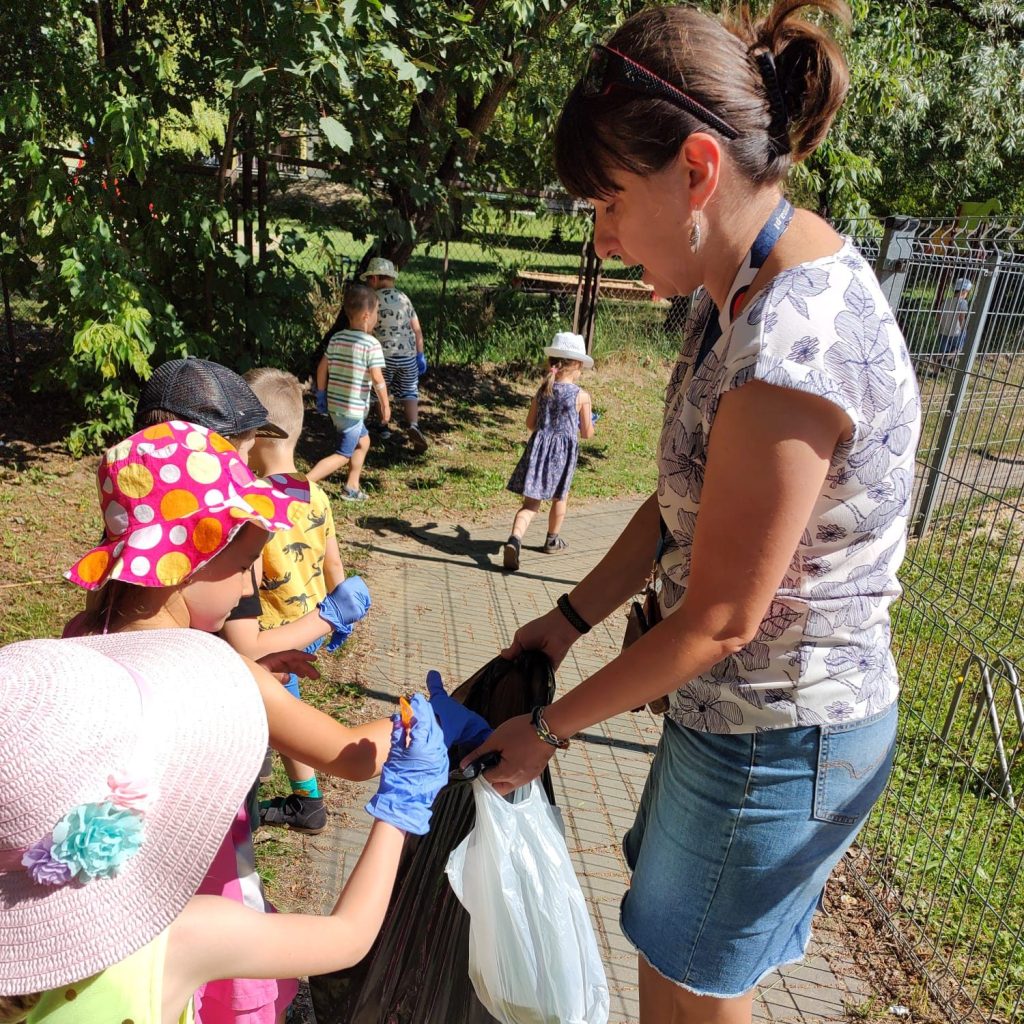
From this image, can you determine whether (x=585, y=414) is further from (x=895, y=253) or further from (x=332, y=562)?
(x=332, y=562)

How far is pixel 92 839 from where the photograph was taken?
1.04m

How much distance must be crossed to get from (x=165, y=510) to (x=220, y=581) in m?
0.18

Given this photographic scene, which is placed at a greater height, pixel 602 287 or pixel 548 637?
pixel 548 637

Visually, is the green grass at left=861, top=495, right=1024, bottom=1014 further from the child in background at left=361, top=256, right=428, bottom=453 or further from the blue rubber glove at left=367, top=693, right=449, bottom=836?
the child in background at left=361, top=256, right=428, bottom=453

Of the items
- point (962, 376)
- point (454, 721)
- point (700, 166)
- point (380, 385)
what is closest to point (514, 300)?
point (380, 385)

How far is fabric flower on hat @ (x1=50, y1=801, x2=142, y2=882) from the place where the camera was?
40.7 inches

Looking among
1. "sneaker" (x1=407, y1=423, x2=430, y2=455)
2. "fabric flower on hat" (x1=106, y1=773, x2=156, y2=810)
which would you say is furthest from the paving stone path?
"fabric flower on hat" (x1=106, y1=773, x2=156, y2=810)

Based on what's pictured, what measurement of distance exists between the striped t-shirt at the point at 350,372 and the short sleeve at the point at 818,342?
17.2ft

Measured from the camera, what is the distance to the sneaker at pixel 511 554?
550 cm

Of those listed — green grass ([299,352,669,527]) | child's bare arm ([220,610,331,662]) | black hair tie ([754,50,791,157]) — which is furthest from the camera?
green grass ([299,352,669,527])

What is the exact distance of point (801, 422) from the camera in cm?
114

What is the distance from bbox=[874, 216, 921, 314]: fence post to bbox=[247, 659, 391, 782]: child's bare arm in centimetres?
278

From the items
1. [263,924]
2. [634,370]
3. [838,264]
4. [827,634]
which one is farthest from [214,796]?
[634,370]

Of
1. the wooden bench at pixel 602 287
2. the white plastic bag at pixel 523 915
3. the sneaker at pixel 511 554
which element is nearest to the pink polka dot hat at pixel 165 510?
the white plastic bag at pixel 523 915
